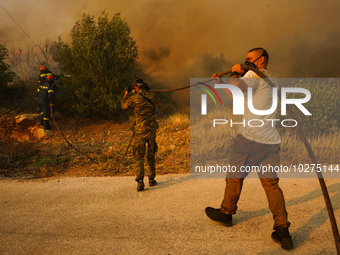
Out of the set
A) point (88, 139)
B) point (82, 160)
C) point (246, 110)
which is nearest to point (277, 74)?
point (88, 139)

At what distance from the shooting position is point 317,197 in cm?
444

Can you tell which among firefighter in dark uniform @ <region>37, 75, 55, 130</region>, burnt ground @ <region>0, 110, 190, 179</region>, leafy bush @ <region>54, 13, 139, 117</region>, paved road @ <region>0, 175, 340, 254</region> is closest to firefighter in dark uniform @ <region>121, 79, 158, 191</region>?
paved road @ <region>0, 175, 340, 254</region>

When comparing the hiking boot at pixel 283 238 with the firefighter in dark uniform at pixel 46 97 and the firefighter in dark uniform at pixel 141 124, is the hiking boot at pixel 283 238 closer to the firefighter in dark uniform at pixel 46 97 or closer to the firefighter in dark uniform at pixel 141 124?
the firefighter in dark uniform at pixel 141 124

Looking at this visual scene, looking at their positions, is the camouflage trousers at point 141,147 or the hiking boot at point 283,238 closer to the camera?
the hiking boot at point 283,238

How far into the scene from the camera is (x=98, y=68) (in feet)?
41.5

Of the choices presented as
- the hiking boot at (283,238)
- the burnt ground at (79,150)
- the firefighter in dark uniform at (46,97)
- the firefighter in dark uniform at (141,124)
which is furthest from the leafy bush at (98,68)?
the hiking boot at (283,238)

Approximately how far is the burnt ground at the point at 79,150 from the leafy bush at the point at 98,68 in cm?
92

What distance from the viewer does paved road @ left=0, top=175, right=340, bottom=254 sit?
9.98 feet

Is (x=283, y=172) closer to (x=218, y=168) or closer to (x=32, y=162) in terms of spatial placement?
(x=218, y=168)

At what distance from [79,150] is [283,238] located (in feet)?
26.5

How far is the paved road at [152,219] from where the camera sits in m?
3.04

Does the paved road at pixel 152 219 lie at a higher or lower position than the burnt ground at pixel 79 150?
lower

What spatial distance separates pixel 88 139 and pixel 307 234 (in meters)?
9.42

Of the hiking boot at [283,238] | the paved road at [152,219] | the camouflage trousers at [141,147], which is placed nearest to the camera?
the hiking boot at [283,238]
